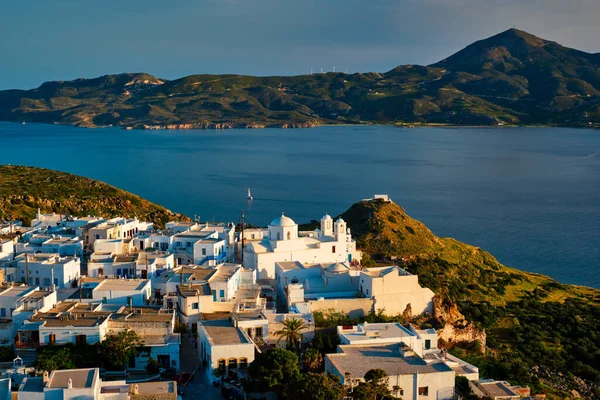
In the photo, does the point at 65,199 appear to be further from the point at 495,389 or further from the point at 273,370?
the point at 495,389

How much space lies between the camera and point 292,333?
2069 centimetres

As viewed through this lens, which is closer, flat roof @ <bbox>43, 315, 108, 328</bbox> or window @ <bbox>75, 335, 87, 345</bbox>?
window @ <bbox>75, 335, 87, 345</bbox>

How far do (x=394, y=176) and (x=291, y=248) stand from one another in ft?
215

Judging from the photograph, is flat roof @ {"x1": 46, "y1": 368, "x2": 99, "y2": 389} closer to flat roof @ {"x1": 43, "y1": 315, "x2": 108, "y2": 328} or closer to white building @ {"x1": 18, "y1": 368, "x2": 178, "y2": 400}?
white building @ {"x1": 18, "y1": 368, "x2": 178, "y2": 400}

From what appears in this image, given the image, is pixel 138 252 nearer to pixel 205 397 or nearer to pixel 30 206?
pixel 205 397

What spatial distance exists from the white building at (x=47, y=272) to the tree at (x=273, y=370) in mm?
11275

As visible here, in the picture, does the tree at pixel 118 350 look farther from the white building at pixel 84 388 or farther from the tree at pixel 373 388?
the tree at pixel 373 388

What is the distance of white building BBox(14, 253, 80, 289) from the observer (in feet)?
84.6

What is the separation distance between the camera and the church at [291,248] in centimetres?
2988

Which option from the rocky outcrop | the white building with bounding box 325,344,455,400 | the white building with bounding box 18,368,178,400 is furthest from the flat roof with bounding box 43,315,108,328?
the rocky outcrop

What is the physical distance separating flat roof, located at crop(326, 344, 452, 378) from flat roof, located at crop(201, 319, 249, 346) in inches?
109

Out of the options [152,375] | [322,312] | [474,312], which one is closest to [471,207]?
[474,312]

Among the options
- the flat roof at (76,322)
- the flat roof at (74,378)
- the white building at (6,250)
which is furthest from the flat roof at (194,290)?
the white building at (6,250)

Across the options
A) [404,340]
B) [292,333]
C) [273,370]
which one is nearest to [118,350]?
[273,370]
